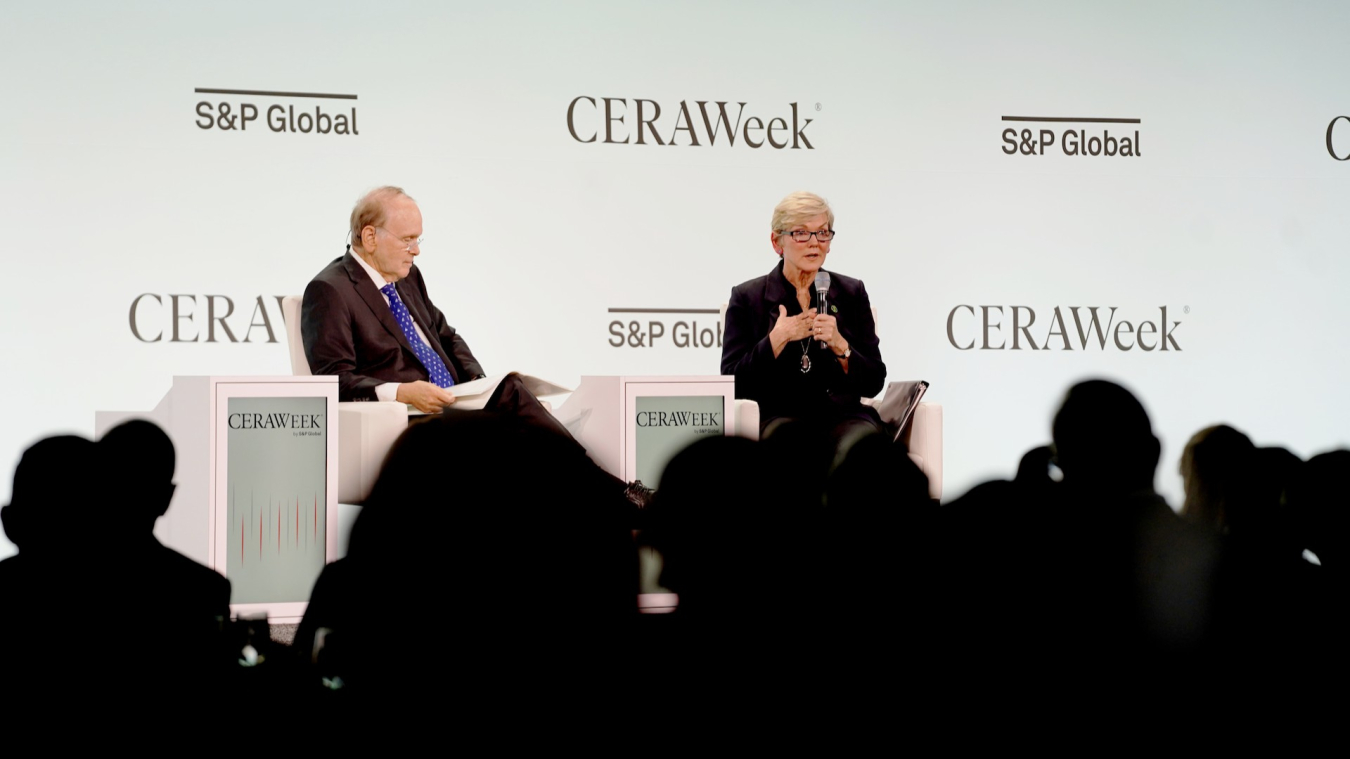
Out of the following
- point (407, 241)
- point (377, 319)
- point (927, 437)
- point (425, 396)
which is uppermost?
point (407, 241)

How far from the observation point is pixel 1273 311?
17.9 ft

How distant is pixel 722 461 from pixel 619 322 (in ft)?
12.6

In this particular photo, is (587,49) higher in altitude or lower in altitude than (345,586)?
higher

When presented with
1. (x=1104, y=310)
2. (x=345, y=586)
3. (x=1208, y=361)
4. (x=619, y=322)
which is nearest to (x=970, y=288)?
(x=1104, y=310)

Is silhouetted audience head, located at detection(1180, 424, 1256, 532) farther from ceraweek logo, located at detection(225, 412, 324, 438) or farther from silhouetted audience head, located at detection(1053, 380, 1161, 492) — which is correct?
ceraweek logo, located at detection(225, 412, 324, 438)

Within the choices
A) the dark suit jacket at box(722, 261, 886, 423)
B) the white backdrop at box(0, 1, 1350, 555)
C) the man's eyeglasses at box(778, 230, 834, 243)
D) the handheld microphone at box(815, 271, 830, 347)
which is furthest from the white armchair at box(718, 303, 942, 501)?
the white backdrop at box(0, 1, 1350, 555)

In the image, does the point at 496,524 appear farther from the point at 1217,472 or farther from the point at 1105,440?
the point at 1217,472

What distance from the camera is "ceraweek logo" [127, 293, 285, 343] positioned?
456 centimetres

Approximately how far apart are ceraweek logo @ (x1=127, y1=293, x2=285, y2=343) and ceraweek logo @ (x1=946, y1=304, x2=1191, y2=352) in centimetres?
271

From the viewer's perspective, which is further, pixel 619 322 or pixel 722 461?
pixel 619 322

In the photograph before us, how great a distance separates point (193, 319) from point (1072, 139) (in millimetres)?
3582

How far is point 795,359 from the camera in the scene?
3.89 meters

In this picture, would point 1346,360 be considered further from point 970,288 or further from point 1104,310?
point 970,288

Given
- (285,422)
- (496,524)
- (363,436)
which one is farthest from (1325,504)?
(363,436)
